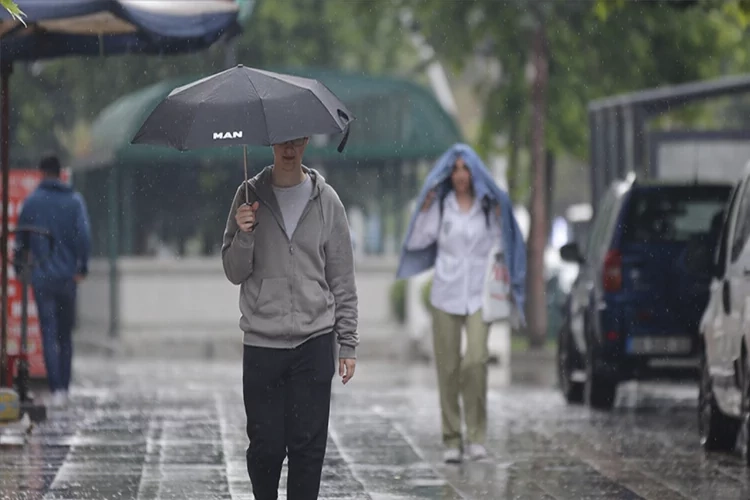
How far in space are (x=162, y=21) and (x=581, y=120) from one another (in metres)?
14.8

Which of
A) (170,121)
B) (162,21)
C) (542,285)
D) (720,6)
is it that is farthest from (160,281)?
(170,121)

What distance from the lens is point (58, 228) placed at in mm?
16422

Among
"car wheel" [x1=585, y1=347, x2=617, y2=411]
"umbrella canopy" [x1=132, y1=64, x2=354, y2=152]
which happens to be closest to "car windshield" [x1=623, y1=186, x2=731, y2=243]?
"car wheel" [x1=585, y1=347, x2=617, y2=411]

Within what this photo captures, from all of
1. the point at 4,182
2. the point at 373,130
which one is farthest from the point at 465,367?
the point at 373,130

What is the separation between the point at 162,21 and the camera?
13391 mm

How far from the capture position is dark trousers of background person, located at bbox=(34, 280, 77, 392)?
1622 cm

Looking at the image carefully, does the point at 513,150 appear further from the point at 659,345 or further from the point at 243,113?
the point at 243,113

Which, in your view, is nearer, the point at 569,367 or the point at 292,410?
the point at 292,410

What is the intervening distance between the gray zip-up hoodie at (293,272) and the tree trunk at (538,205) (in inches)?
692

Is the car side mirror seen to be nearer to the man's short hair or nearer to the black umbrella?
the man's short hair

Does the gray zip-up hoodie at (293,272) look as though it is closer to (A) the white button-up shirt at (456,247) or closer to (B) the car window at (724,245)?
(A) the white button-up shirt at (456,247)

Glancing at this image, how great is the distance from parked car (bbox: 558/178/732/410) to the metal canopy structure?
5515 millimetres

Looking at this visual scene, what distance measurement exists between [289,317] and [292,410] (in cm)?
39

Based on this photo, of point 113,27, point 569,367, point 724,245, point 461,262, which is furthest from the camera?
point 569,367
